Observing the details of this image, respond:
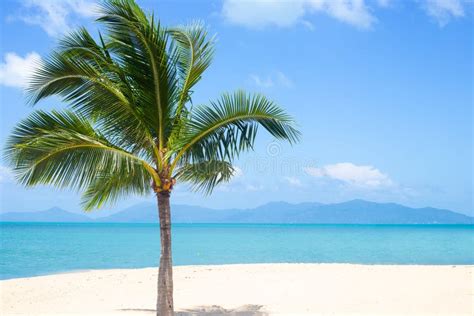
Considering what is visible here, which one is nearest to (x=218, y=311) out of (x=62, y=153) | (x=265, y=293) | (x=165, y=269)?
(x=265, y=293)

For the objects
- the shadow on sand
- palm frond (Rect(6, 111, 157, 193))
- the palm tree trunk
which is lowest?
the shadow on sand

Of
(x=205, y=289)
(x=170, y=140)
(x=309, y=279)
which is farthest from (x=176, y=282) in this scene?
(x=170, y=140)

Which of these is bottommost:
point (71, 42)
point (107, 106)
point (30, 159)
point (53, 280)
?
point (53, 280)

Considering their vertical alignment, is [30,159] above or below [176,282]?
above

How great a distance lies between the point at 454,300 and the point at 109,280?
1071 centimetres

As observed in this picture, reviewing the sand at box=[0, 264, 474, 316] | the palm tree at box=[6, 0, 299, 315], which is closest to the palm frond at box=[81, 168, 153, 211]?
the palm tree at box=[6, 0, 299, 315]

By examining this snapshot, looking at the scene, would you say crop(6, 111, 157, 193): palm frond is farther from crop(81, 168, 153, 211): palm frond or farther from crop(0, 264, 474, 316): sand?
crop(0, 264, 474, 316): sand

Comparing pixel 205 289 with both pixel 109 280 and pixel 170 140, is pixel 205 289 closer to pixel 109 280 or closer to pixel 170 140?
pixel 109 280

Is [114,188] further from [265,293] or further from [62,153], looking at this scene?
[265,293]

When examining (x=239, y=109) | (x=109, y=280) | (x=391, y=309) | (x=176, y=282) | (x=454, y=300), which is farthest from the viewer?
(x=109, y=280)

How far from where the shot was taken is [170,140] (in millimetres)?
8773

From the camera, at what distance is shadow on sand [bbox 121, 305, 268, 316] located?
1058cm

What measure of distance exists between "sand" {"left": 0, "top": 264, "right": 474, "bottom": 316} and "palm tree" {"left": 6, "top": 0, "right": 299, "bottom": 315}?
11.1ft

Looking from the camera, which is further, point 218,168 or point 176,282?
point 176,282
